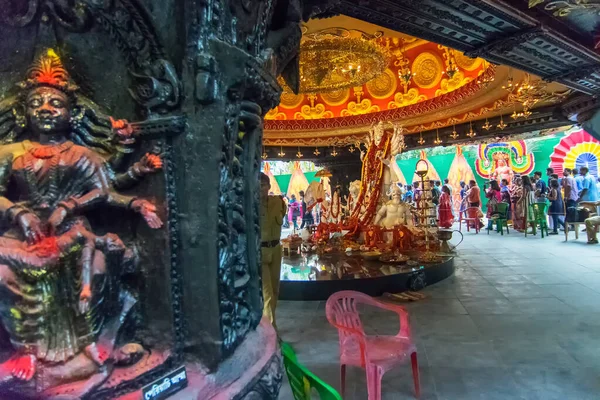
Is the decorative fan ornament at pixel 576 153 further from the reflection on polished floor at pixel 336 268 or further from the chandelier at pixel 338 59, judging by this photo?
the reflection on polished floor at pixel 336 268

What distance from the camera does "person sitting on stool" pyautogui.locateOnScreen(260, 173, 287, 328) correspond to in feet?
10.6

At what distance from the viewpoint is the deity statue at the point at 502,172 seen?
14534mm

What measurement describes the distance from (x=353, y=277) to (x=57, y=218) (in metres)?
4.21

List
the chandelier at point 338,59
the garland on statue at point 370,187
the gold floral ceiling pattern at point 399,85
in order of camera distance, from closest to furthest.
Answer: the chandelier at point 338,59 < the gold floral ceiling pattern at point 399,85 < the garland on statue at point 370,187

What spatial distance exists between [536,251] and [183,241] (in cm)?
859

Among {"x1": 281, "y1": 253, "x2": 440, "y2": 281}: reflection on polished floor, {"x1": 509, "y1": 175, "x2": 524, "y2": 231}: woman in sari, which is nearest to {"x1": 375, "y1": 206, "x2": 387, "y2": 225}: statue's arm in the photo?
{"x1": 281, "y1": 253, "x2": 440, "y2": 281}: reflection on polished floor

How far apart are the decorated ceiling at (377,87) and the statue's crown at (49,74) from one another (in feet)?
15.6

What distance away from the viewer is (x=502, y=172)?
14.7m

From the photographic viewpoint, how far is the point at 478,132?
365 inches

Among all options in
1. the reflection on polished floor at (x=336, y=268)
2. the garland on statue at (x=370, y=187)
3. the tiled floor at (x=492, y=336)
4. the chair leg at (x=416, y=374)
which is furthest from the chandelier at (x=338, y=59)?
the chair leg at (x=416, y=374)

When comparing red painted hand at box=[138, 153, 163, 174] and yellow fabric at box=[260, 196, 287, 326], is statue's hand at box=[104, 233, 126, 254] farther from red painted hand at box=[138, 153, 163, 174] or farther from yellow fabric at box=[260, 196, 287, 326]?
yellow fabric at box=[260, 196, 287, 326]

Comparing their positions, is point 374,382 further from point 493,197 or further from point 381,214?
point 493,197

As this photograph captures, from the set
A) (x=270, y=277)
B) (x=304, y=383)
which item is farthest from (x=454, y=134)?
(x=304, y=383)

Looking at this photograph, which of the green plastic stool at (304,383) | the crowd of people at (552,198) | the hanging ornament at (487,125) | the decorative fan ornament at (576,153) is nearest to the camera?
the green plastic stool at (304,383)
